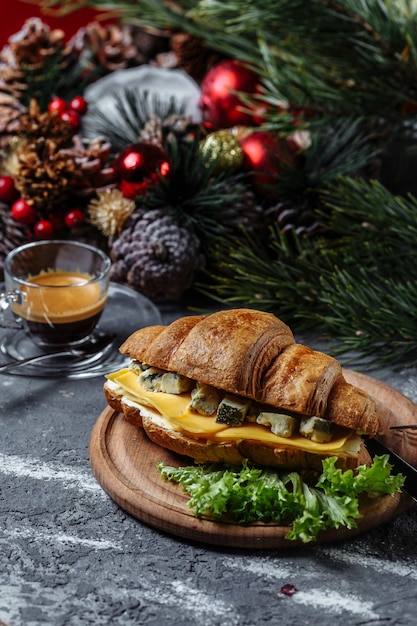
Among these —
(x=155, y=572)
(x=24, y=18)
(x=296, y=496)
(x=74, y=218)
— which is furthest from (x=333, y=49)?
(x=24, y=18)

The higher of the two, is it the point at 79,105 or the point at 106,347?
the point at 79,105

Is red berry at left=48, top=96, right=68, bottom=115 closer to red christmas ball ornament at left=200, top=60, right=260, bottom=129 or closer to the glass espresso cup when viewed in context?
red christmas ball ornament at left=200, top=60, right=260, bottom=129

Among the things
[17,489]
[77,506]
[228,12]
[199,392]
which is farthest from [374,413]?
[228,12]

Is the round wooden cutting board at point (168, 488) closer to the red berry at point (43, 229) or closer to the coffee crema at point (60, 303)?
the coffee crema at point (60, 303)

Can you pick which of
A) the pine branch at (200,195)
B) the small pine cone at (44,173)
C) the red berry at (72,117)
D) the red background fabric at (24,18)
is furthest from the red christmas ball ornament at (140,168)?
the red background fabric at (24,18)

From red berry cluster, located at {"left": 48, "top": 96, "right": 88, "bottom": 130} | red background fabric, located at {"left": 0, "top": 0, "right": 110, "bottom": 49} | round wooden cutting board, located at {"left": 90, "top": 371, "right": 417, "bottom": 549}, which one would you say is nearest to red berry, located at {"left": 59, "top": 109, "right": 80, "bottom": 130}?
red berry cluster, located at {"left": 48, "top": 96, "right": 88, "bottom": 130}

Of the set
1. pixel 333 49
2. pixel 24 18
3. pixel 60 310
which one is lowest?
pixel 60 310

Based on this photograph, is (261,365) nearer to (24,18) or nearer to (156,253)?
(156,253)
